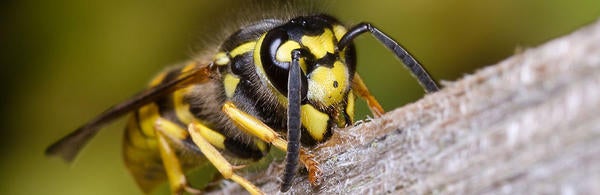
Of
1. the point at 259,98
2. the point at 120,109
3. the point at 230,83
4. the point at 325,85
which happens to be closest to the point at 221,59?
the point at 230,83

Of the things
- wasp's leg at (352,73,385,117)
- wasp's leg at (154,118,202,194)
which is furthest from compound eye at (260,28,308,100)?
wasp's leg at (154,118,202,194)

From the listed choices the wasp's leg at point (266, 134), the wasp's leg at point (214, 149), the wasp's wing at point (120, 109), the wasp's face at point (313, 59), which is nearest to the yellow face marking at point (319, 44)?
the wasp's face at point (313, 59)

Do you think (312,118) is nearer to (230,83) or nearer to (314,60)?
(314,60)

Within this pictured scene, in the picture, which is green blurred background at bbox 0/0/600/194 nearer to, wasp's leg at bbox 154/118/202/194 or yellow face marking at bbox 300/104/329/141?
wasp's leg at bbox 154/118/202/194

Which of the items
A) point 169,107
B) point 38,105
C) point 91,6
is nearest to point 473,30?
point 169,107

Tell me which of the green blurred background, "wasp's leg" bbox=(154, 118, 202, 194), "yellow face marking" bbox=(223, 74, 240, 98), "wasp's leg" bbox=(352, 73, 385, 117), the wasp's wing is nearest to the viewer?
"wasp's leg" bbox=(352, 73, 385, 117)

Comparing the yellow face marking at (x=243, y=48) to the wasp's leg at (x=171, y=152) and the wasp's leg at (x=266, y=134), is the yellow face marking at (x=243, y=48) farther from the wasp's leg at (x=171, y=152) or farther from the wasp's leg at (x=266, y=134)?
the wasp's leg at (x=171, y=152)
